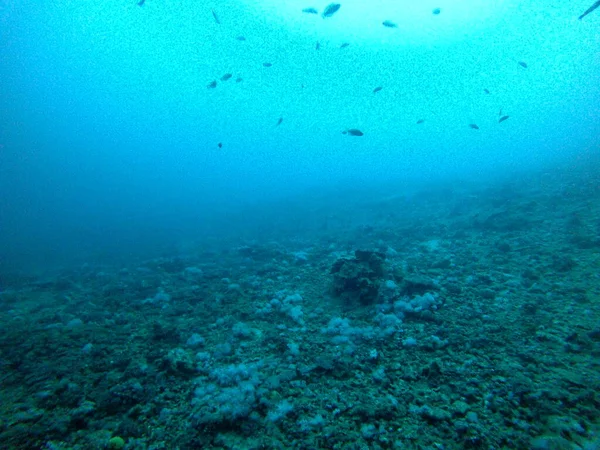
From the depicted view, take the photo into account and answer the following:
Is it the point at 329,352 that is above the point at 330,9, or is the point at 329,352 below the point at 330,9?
below

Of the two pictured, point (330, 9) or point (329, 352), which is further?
point (330, 9)

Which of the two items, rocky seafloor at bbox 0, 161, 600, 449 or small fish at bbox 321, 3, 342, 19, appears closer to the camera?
rocky seafloor at bbox 0, 161, 600, 449

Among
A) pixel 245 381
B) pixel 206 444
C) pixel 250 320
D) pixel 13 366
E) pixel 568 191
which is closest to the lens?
pixel 206 444

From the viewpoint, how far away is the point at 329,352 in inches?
182

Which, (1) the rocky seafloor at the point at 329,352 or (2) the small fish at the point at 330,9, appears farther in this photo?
(2) the small fish at the point at 330,9

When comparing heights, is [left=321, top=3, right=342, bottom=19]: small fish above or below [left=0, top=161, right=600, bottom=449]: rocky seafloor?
above

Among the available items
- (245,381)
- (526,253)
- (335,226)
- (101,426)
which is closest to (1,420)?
(101,426)

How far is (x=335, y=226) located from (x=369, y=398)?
13344 mm

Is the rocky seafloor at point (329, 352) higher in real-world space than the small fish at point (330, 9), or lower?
lower

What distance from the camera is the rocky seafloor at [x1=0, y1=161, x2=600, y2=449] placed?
3.13 meters

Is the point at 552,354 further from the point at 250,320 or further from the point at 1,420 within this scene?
the point at 1,420

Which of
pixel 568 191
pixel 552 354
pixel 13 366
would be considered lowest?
pixel 552 354

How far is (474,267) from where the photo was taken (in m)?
7.52

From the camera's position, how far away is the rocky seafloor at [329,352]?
3.13 metres
